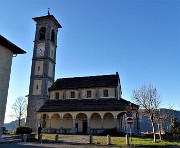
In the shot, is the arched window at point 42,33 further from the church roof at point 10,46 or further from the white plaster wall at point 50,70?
the church roof at point 10,46

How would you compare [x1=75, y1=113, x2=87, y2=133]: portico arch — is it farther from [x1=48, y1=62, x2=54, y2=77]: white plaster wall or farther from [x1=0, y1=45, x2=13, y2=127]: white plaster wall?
[x1=0, y1=45, x2=13, y2=127]: white plaster wall

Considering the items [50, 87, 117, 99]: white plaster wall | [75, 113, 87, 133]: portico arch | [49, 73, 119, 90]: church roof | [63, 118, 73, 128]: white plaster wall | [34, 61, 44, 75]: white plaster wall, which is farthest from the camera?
[34, 61, 44, 75]: white plaster wall

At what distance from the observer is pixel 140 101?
84.6 feet

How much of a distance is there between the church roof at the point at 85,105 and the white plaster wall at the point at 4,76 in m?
18.4

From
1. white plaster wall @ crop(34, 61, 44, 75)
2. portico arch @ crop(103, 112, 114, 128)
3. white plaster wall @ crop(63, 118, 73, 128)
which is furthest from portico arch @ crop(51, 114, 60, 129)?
white plaster wall @ crop(34, 61, 44, 75)

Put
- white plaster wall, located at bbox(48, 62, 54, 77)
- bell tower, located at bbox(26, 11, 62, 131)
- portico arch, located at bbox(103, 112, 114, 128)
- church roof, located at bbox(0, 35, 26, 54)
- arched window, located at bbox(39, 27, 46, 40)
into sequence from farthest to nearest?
1. arched window, located at bbox(39, 27, 46, 40)
2. white plaster wall, located at bbox(48, 62, 54, 77)
3. bell tower, located at bbox(26, 11, 62, 131)
4. portico arch, located at bbox(103, 112, 114, 128)
5. church roof, located at bbox(0, 35, 26, 54)

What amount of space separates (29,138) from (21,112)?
4264 centimetres

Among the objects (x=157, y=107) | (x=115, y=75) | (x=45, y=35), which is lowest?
(x=157, y=107)

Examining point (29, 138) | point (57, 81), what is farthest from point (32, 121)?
point (29, 138)

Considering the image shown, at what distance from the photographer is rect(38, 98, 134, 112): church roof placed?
3315 centimetres

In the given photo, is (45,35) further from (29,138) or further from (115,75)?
(29,138)

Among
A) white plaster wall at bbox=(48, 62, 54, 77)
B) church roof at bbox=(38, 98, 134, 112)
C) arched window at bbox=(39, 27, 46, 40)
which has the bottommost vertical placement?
church roof at bbox=(38, 98, 134, 112)

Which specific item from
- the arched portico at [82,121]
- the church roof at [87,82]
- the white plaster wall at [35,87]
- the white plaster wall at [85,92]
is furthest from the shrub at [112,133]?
the white plaster wall at [35,87]

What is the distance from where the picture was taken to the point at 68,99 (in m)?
38.5
